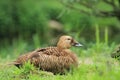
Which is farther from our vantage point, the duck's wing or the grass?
the duck's wing

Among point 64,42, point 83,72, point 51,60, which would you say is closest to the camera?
point 83,72

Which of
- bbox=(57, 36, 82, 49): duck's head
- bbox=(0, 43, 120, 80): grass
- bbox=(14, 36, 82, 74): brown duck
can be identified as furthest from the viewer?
bbox=(57, 36, 82, 49): duck's head

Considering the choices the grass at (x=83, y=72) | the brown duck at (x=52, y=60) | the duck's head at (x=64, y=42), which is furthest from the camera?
the duck's head at (x=64, y=42)

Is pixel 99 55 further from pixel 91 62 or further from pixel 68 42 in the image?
pixel 68 42

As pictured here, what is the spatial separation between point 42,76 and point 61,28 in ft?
42.6

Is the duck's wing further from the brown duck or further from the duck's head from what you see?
the duck's head

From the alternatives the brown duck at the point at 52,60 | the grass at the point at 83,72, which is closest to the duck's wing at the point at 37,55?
the brown duck at the point at 52,60

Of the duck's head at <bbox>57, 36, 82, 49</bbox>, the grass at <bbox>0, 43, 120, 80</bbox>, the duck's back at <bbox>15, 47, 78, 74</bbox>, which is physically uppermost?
the duck's head at <bbox>57, 36, 82, 49</bbox>

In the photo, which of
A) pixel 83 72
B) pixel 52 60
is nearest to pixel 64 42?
pixel 52 60

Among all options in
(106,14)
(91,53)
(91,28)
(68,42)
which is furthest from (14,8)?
(68,42)

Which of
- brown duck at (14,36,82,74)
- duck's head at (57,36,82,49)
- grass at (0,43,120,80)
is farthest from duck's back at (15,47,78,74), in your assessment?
duck's head at (57,36,82,49)

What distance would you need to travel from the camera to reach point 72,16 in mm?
21516

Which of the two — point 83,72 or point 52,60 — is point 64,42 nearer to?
point 52,60

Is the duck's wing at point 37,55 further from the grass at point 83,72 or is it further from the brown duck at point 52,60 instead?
the grass at point 83,72
